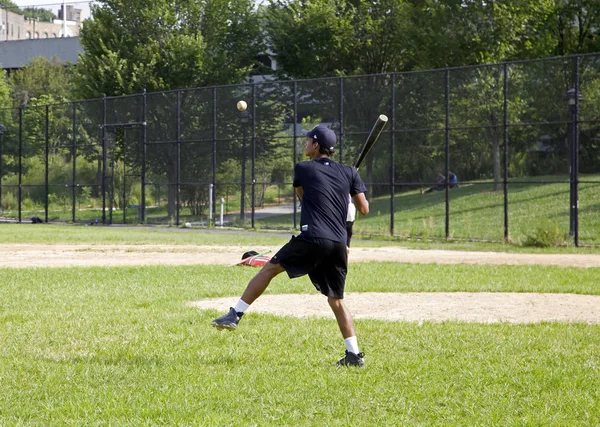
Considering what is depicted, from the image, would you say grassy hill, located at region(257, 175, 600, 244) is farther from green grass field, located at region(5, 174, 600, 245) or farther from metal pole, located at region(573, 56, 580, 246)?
metal pole, located at region(573, 56, 580, 246)

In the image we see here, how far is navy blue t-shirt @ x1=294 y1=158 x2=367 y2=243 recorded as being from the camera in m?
7.52

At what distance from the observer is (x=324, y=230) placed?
24.5 feet

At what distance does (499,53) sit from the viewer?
3778 centimetres

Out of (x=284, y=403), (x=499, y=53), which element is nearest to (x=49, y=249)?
(x=284, y=403)

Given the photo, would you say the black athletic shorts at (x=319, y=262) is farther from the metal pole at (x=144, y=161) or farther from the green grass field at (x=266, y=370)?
the metal pole at (x=144, y=161)

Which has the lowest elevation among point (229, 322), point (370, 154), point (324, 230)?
point (229, 322)

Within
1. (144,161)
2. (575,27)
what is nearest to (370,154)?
(144,161)

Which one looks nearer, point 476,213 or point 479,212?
point 479,212

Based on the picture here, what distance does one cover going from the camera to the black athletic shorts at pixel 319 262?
7469 millimetres

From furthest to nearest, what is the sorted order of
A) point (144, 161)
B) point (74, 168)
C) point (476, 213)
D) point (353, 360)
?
point (74, 168)
point (144, 161)
point (476, 213)
point (353, 360)

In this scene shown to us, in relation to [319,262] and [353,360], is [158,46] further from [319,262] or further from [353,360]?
A: [353,360]

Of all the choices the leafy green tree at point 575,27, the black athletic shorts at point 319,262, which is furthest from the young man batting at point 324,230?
the leafy green tree at point 575,27

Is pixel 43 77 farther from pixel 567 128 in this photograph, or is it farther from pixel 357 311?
pixel 357 311

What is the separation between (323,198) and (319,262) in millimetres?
503
